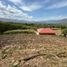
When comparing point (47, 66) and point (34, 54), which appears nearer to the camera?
point (47, 66)

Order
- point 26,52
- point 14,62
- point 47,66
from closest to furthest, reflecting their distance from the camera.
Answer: point 47,66 → point 14,62 → point 26,52

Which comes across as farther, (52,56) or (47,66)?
(52,56)

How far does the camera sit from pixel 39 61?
23.0 ft

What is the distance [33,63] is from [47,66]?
584mm

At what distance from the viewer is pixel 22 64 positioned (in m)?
6.85

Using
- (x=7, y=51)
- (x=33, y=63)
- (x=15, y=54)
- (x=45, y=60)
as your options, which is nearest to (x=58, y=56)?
(x=45, y=60)

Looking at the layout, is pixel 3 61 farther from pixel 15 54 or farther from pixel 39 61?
pixel 39 61

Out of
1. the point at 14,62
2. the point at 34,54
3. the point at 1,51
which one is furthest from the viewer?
the point at 1,51

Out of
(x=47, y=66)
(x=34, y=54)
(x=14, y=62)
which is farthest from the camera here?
(x=34, y=54)

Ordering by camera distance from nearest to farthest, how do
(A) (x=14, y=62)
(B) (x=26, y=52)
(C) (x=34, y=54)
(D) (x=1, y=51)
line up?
1. (A) (x=14, y=62)
2. (C) (x=34, y=54)
3. (B) (x=26, y=52)
4. (D) (x=1, y=51)

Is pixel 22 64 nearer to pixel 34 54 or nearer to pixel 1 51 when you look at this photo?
pixel 34 54

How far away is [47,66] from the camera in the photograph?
6.61 meters

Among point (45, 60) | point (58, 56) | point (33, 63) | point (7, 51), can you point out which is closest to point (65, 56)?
point (58, 56)

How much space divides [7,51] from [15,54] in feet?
2.56
